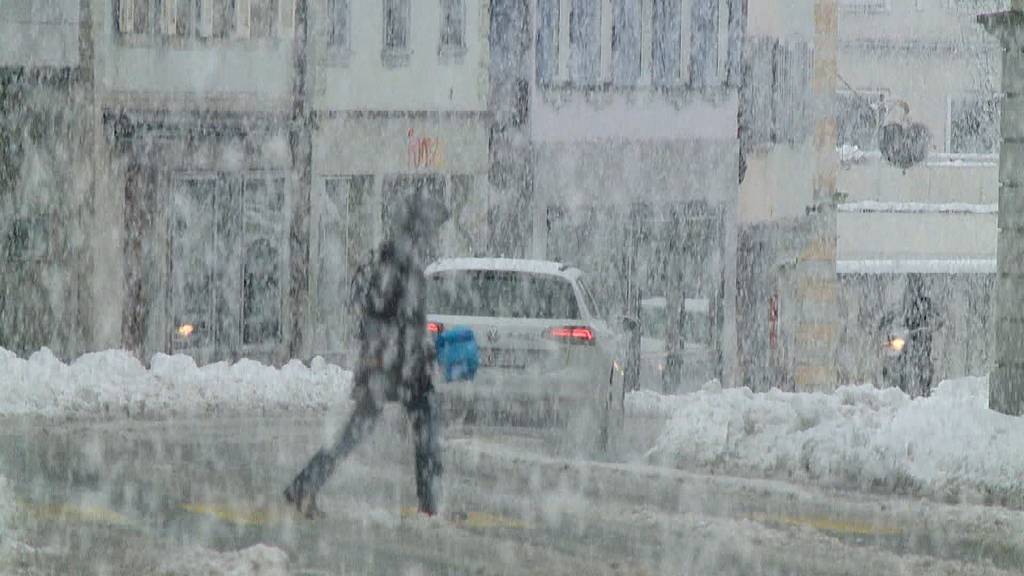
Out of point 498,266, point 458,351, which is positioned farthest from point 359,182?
point 458,351

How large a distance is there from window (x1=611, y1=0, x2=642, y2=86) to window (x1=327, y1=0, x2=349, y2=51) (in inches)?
199

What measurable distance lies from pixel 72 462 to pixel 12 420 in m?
4.35

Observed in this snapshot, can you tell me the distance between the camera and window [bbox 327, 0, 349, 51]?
32.9 meters

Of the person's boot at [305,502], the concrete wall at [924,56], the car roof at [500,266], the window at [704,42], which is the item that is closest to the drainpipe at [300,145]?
the window at [704,42]

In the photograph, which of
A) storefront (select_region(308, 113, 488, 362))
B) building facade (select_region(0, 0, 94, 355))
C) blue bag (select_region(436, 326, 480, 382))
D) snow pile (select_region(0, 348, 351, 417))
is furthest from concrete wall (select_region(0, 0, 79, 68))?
blue bag (select_region(436, 326, 480, 382))

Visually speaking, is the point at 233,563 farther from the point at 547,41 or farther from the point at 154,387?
the point at 547,41

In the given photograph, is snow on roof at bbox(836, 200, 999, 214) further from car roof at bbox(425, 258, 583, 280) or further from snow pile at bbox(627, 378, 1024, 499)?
car roof at bbox(425, 258, 583, 280)

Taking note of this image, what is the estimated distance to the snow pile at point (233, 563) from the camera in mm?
9914

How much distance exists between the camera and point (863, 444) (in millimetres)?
16375

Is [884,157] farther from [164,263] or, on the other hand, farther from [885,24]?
[164,263]

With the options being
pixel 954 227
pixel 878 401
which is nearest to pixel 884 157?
pixel 954 227

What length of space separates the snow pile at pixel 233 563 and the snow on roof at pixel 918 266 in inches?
1160

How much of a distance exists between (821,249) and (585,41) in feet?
20.9

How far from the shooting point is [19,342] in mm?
30594
